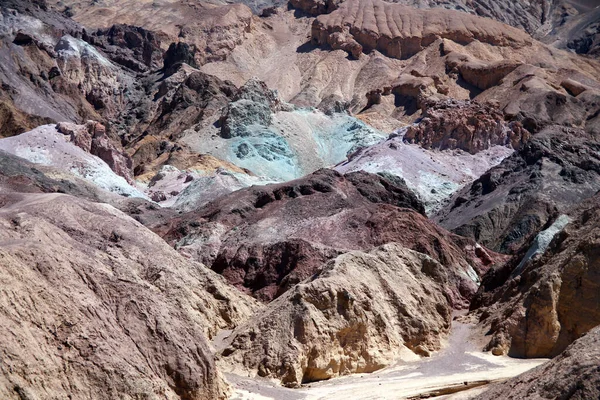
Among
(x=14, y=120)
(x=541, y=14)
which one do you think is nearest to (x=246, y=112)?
(x=14, y=120)

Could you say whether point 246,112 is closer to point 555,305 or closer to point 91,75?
point 91,75

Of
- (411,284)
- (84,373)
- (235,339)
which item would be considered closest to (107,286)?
(84,373)

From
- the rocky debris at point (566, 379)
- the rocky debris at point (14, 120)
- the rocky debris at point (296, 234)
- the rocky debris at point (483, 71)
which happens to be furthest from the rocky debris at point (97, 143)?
the rocky debris at point (483, 71)

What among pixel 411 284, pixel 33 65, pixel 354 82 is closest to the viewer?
pixel 411 284

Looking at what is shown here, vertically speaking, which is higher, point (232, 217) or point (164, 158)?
point (232, 217)

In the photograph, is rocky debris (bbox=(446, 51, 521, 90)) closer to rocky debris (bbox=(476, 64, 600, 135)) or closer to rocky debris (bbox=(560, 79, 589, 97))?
rocky debris (bbox=(476, 64, 600, 135))

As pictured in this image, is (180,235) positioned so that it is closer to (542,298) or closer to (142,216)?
(142,216)
